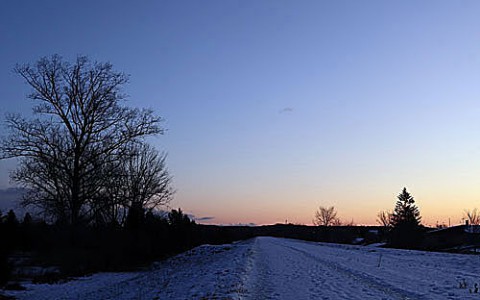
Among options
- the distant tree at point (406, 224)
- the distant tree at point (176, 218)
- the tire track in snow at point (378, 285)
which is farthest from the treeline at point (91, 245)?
the distant tree at point (406, 224)

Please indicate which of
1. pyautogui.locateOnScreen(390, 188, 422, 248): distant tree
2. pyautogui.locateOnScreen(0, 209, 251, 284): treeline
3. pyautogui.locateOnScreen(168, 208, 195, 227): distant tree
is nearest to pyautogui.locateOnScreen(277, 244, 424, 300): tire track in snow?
pyautogui.locateOnScreen(0, 209, 251, 284): treeline

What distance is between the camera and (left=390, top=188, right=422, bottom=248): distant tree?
6875cm

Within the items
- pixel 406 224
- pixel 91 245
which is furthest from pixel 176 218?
pixel 406 224

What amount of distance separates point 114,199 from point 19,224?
3499cm

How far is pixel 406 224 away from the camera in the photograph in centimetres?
7088

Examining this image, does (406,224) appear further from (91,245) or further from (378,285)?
(378,285)

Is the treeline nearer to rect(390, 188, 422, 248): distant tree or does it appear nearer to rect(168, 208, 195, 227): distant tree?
rect(168, 208, 195, 227): distant tree

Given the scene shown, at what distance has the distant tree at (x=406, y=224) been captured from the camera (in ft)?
226

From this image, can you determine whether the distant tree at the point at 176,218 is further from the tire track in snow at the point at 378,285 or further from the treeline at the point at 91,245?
the tire track in snow at the point at 378,285

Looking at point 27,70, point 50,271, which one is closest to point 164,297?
point 27,70

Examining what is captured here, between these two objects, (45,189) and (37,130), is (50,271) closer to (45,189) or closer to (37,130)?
(45,189)

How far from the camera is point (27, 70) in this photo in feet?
95.9

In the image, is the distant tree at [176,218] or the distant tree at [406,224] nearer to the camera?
the distant tree at [176,218]

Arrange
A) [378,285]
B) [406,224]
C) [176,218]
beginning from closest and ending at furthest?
[378,285], [176,218], [406,224]
